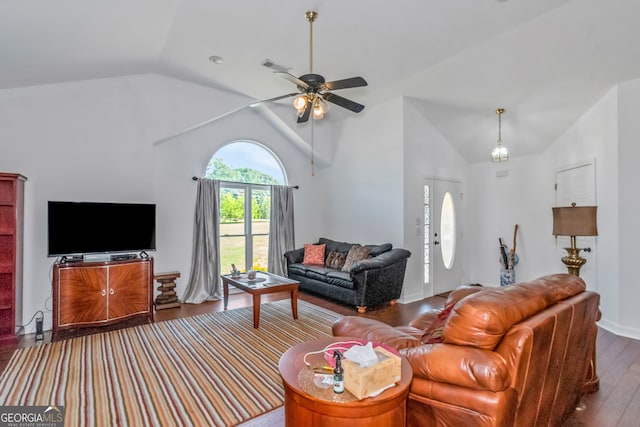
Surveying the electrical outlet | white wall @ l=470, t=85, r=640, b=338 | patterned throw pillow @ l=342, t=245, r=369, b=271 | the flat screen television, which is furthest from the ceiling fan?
the electrical outlet

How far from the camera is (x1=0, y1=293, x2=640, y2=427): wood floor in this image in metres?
2.21

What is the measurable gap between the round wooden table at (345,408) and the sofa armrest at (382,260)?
304 cm

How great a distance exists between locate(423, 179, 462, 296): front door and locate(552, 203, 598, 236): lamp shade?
2.17 metres

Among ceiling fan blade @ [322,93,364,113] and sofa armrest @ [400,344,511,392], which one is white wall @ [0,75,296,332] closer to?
ceiling fan blade @ [322,93,364,113]

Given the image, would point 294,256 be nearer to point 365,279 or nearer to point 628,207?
point 365,279

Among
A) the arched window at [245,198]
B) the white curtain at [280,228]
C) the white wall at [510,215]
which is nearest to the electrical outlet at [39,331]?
the arched window at [245,198]

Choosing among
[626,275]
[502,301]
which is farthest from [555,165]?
[502,301]

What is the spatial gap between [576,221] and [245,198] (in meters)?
4.87

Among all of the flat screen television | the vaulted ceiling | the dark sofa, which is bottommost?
the dark sofa

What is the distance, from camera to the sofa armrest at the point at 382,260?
4602mm

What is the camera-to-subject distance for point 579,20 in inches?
126

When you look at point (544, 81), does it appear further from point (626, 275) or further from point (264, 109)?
point (264, 109)

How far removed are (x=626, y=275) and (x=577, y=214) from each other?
4.14 ft

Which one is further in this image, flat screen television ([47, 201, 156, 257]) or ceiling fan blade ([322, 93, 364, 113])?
flat screen television ([47, 201, 156, 257])
